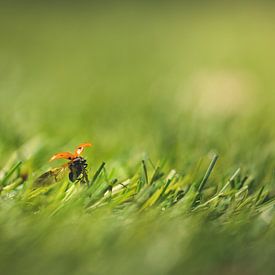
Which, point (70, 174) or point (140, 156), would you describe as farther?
point (140, 156)

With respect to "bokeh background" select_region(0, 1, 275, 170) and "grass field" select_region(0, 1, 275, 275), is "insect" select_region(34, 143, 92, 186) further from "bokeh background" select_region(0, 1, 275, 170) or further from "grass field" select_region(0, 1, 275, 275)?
"bokeh background" select_region(0, 1, 275, 170)

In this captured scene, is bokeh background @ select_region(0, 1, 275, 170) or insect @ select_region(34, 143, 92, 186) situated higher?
bokeh background @ select_region(0, 1, 275, 170)

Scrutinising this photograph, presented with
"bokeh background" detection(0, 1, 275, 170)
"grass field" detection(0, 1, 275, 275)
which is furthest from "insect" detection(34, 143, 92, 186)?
"bokeh background" detection(0, 1, 275, 170)

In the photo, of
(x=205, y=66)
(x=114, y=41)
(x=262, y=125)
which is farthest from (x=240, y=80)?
(x=114, y=41)

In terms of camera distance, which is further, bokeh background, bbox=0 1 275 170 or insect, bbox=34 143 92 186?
bokeh background, bbox=0 1 275 170

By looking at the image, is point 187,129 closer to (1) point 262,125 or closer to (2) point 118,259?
(1) point 262,125

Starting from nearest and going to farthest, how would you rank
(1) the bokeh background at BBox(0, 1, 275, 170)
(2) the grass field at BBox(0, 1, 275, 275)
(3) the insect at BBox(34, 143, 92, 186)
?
(2) the grass field at BBox(0, 1, 275, 275)
(3) the insect at BBox(34, 143, 92, 186)
(1) the bokeh background at BBox(0, 1, 275, 170)

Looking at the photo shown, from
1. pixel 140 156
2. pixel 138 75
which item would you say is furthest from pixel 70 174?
pixel 138 75

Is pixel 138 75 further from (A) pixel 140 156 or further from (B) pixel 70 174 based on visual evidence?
(B) pixel 70 174

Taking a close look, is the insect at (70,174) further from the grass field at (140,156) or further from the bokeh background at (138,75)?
the bokeh background at (138,75)
